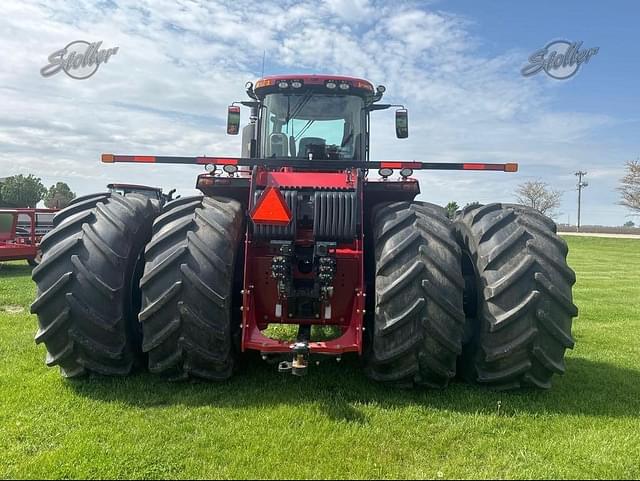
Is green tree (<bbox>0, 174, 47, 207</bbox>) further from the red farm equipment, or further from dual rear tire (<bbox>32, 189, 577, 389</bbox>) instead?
dual rear tire (<bbox>32, 189, 577, 389</bbox>)

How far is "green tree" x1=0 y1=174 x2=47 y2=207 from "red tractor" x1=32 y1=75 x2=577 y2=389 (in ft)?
179

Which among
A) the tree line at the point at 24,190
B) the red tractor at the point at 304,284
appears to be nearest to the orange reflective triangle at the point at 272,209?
the red tractor at the point at 304,284

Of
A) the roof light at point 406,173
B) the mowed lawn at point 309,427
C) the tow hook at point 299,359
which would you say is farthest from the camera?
the roof light at point 406,173

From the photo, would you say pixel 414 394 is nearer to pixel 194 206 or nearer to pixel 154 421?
pixel 154 421

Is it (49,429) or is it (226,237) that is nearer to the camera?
(49,429)

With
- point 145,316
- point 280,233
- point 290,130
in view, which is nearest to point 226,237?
point 280,233

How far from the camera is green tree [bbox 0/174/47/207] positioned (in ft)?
175

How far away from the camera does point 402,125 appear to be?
711cm

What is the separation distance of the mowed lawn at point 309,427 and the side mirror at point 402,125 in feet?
10.8

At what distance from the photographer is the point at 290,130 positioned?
237 inches

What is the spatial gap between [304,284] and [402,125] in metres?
3.40

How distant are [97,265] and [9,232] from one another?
12.6 m

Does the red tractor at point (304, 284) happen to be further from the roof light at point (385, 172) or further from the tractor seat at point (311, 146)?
the tractor seat at point (311, 146)

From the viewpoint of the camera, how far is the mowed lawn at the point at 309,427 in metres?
3.25
